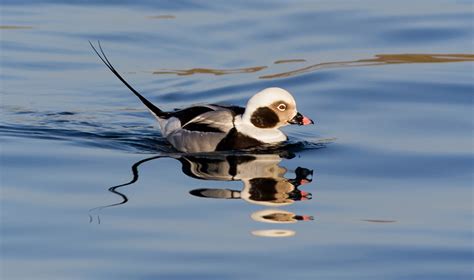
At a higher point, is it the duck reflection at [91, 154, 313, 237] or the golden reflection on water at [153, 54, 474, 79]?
the golden reflection on water at [153, 54, 474, 79]

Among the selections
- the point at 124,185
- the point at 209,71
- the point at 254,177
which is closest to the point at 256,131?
the point at 254,177

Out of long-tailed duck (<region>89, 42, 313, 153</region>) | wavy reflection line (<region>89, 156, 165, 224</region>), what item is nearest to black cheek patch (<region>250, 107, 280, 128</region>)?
long-tailed duck (<region>89, 42, 313, 153</region>)

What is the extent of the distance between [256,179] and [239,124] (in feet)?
4.99

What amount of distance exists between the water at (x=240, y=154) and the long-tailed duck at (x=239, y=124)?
0.25m

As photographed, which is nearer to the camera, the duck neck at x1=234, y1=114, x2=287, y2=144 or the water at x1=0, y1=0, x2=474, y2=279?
the water at x1=0, y1=0, x2=474, y2=279

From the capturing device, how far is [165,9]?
2028 cm

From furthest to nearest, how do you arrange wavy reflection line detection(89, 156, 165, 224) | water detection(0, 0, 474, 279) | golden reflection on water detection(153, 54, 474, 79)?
A: golden reflection on water detection(153, 54, 474, 79), wavy reflection line detection(89, 156, 165, 224), water detection(0, 0, 474, 279)

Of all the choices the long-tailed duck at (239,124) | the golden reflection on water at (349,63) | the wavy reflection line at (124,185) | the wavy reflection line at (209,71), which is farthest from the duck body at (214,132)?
the wavy reflection line at (209,71)

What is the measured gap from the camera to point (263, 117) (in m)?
11.9

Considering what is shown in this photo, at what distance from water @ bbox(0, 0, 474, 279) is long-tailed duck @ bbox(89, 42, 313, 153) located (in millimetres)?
253

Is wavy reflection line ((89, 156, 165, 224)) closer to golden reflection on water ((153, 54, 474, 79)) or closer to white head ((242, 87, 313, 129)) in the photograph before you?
white head ((242, 87, 313, 129))

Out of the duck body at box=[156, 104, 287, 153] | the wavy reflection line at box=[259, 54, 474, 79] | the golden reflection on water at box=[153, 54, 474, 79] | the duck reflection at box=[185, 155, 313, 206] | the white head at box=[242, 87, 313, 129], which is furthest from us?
the wavy reflection line at box=[259, 54, 474, 79]

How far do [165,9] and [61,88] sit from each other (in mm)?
5795

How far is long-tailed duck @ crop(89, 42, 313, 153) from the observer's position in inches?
462
